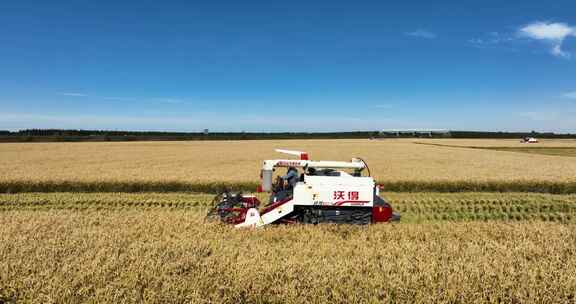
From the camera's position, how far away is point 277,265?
3832mm

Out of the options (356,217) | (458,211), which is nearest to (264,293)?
(356,217)

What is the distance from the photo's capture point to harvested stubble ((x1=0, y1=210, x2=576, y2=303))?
10.8ft

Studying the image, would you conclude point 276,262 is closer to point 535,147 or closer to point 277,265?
point 277,265

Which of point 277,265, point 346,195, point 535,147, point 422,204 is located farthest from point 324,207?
point 535,147

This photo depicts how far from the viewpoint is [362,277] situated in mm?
3578

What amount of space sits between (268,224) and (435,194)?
9631mm

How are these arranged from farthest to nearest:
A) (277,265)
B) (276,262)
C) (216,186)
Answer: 1. (216,186)
2. (276,262)
3. (277,265)

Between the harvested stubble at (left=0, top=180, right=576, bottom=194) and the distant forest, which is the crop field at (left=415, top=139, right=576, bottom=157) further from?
the distant forest

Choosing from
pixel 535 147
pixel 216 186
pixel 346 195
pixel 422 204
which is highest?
pixel 346 195

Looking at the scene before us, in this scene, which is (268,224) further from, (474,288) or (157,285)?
(474,288)

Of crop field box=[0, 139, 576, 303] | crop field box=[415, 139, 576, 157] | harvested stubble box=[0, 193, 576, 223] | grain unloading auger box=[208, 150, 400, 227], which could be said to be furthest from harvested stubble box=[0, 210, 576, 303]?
crop field box=[415, 139, 576, 157]

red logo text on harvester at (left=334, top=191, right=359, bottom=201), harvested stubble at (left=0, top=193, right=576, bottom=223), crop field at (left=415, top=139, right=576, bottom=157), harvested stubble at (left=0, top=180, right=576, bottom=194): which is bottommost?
harvested stubble at (left=0, top=193, right=576, bottom=223)

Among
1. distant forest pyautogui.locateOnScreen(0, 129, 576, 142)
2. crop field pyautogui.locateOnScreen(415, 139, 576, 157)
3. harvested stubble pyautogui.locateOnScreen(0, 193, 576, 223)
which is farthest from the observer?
distant forest pyautogui.locateOnScreen(0, 129, 576, 142)

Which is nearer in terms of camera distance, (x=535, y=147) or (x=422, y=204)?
(x=422, y=204)
